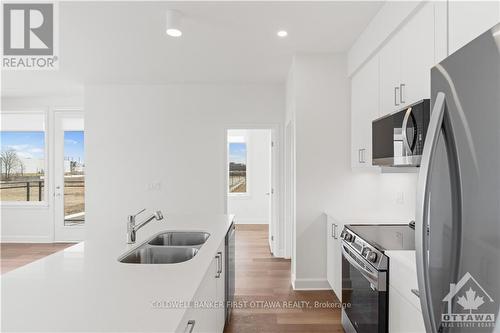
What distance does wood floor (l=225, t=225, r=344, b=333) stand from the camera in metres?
2.67

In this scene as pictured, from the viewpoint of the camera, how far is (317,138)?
348 cm

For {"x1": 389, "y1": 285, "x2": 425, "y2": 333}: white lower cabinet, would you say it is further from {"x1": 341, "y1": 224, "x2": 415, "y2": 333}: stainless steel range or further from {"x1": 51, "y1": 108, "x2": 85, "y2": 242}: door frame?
{"x1": 51, "y1": 108, "x2": 85, "y2": 242}: door frame

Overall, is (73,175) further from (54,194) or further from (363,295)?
(363,295)

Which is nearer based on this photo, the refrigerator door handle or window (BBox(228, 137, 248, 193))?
the refrigerator door handle

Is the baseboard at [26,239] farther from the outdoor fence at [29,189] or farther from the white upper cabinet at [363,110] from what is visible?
the white upper cabinet at [363,110]

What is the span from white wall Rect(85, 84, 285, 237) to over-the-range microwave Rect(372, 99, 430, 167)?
2.64 meters

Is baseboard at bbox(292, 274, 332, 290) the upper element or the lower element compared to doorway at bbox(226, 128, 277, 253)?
lower

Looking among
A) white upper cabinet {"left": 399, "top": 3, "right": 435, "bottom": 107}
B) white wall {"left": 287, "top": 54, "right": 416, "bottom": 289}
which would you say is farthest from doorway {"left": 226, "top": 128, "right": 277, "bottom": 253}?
white upper cabinet {"left": 399, "top": 3, "right": 435, "bottom": 107}

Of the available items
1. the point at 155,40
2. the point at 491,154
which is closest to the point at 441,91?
the point at 491,154

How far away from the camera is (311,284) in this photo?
3.45 meters

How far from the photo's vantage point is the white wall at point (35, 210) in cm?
554

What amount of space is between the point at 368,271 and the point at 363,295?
0.76ft

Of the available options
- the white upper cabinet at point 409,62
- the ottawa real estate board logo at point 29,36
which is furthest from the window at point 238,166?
the white upper cabinet at point 409,62

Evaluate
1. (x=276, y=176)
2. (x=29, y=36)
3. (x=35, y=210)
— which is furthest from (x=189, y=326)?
(x=35, y=210)
